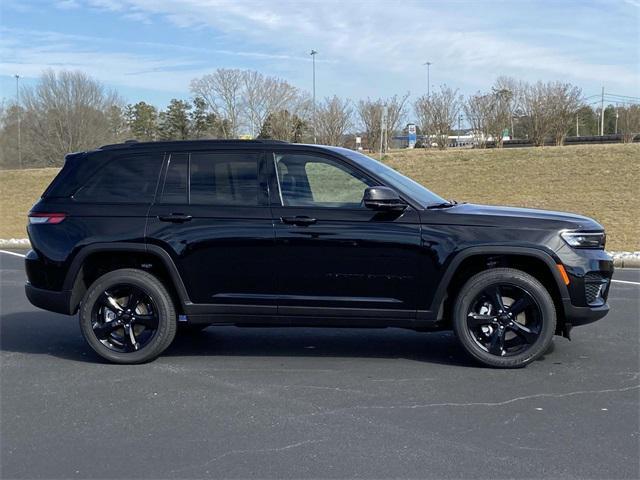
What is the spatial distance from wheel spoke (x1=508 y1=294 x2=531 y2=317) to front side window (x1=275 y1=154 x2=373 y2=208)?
1.46 m

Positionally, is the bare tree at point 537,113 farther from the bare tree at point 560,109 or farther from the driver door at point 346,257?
the driver door at point 346,257

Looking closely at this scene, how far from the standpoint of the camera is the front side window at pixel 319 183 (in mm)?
5859

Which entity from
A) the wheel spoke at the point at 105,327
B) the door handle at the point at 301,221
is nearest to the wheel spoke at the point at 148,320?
the wheel spoke at the point at 105,327

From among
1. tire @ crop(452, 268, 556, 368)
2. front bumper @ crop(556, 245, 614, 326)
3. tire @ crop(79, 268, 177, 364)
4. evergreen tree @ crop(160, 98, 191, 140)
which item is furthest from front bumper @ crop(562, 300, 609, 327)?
evergreen tree @ crop(160, 98, 191, 140)

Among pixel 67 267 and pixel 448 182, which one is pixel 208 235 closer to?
pixel 67 267

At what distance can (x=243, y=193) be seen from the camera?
234 inches

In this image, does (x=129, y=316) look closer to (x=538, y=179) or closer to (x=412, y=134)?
(x=538, y=179)

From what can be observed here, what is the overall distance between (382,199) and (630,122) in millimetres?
27882

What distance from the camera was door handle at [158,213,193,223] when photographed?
5871 mm

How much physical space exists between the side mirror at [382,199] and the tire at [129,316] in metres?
1.87

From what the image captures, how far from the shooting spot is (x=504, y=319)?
569cm

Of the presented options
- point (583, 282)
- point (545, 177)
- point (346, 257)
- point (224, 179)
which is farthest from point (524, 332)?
point (545, 177)

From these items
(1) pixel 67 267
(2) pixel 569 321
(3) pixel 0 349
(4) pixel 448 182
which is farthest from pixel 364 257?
(4) pixel 448 182

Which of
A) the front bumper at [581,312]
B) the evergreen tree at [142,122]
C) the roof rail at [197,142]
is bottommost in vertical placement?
the front bumper at [581,312]
